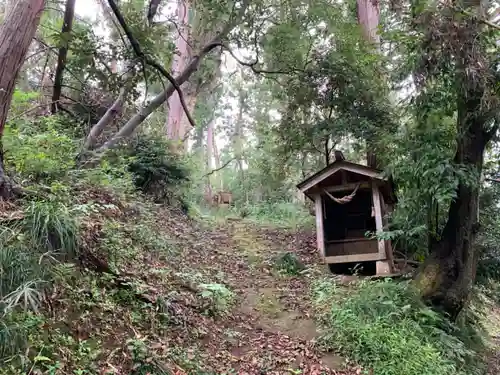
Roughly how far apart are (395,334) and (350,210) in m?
5.59

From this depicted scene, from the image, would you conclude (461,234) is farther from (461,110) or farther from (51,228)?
(51,228)

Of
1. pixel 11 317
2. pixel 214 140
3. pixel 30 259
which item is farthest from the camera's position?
pixel 214 140

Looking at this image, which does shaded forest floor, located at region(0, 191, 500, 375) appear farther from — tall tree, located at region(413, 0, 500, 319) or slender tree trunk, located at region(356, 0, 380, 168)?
slender tree trunk, located at region(356, 0, 380, 168)

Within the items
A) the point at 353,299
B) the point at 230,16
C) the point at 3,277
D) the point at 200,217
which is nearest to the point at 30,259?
the point at 3,277

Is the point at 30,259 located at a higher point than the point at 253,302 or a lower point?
higher

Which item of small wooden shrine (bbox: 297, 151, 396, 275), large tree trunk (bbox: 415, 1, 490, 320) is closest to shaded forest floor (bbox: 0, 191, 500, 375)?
small wooden shrine (bbox: 297, 151, 396, 275)

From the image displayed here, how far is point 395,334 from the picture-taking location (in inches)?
222

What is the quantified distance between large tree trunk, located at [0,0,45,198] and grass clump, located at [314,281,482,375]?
4660 millimetres

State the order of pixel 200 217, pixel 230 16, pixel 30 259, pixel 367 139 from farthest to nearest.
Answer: pixel 200 217
pixel 367 139
pixel 230 16
pixel 30 259

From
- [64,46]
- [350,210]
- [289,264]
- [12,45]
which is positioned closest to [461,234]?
[289,264]

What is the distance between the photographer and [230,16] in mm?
9094

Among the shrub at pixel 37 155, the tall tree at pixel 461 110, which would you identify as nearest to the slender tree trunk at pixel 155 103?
the shrub at pixel 37 155

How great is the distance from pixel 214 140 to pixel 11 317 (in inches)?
933

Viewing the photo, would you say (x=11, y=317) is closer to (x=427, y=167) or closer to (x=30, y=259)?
(x=30, y=259)
